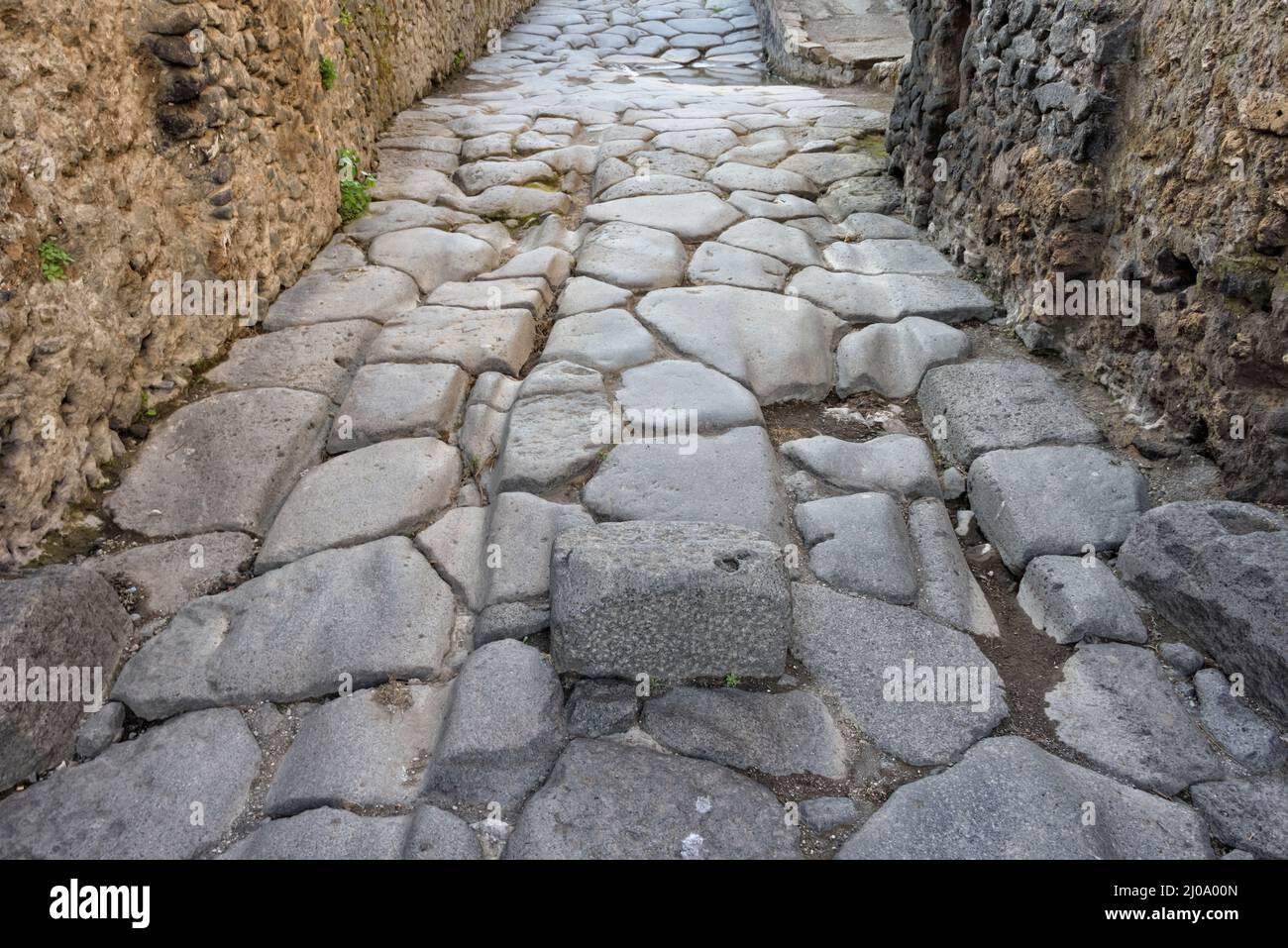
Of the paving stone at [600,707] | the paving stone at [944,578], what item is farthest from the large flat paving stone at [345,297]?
the paving stone at [944,578]

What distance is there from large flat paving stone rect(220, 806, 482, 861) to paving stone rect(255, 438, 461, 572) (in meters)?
0.85

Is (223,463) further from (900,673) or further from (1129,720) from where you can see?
(1129,720)

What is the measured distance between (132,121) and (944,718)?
2.92 meters

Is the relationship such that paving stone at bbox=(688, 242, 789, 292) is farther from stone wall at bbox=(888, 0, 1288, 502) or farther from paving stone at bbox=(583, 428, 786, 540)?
paving stone at bbox=(583, 428, 786, 540)

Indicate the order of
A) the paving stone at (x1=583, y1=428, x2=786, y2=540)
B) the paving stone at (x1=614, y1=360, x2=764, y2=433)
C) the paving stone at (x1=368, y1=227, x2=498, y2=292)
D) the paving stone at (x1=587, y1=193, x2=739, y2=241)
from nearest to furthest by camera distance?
the paving stone at (x1=583, y1=428, x2=786, y2=540) < the paving stone at (x1=614, y1=360, x2=764, y2=433) < the paving stone at (x1=368, y1=227, x2=498, y2=292) < the paving stone at (x1=587, y1=193, x2=739, y2=241)

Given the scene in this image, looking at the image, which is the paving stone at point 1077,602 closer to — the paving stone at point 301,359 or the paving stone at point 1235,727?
the paving stone at point 1235,727

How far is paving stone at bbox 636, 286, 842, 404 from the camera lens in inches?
120

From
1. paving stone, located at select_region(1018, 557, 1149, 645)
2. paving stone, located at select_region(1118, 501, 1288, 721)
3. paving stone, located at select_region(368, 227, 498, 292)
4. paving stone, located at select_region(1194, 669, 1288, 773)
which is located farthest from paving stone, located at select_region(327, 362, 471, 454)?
paving stone, located at select_region(1194, 669, 1288, 773)

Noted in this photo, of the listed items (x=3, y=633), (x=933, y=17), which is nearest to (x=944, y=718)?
(x=3, y=633)

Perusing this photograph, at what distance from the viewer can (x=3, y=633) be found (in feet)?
5.91

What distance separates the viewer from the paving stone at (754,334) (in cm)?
306

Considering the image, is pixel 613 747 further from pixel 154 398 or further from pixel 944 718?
pixel 154 398

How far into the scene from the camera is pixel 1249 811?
1.64 metres

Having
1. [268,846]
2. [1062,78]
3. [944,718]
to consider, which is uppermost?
[1062,78]
